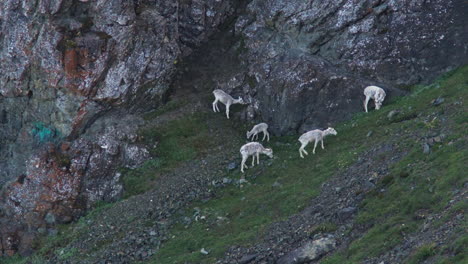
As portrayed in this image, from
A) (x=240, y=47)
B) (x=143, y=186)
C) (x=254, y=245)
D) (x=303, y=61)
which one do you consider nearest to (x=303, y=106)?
(x=303, y=61)

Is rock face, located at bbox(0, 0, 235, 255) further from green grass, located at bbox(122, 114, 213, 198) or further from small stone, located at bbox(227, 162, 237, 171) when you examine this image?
small stone, located at bbox(227, 162, 237, 171)

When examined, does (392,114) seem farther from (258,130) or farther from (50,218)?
(50,218)

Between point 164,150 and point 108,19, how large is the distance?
9.76 m

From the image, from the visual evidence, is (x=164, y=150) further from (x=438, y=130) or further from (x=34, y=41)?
(x=438, y=130)

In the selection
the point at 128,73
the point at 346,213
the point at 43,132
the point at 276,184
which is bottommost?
the point at 346,213

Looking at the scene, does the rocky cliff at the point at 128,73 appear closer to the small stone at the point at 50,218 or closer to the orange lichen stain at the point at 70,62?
the orange lichen stain at the point at 70,62

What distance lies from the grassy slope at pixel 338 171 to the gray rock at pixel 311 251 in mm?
1169

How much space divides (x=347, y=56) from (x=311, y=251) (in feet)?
70.4

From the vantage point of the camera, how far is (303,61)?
57.5 metres

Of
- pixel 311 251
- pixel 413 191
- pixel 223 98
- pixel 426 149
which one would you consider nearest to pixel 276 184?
pixel 426 149

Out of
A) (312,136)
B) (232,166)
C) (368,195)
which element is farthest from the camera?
(232,166)

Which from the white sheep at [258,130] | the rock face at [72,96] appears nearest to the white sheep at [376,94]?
the white sheep at [258,130]

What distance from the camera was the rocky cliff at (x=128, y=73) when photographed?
55656 millimetres

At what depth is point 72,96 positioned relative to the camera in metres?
57.8
